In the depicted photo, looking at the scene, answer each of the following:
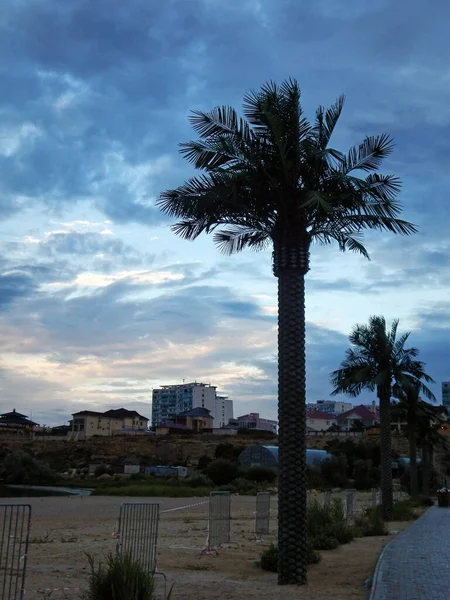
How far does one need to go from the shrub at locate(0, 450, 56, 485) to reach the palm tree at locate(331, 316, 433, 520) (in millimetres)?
45303

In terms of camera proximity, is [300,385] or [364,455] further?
[364,455]

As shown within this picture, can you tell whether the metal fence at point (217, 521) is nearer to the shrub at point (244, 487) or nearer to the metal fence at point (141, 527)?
the metal fence at point (141, 527)

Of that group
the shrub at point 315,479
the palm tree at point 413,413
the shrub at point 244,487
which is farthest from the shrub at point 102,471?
the palm tree at point 413,413

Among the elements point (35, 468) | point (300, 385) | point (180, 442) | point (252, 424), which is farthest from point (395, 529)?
point (252, 424)

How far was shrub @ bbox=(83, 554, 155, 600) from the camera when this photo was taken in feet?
26.6

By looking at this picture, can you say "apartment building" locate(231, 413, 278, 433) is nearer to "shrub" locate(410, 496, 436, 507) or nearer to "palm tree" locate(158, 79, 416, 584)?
"shrub" locate(410, 496, 436, 507)

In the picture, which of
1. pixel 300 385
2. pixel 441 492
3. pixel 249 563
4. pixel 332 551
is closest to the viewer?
pixel 300 385

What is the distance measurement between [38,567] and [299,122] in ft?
31.1

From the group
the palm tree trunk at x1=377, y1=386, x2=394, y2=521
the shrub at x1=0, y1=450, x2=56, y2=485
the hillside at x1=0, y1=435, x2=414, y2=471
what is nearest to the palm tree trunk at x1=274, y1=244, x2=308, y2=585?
the palm tree trunk at x1=377, y1=386, x2=394, y2=521

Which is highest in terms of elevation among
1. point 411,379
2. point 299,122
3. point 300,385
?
point 299,122

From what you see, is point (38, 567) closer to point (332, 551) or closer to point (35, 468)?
point (332, 551)

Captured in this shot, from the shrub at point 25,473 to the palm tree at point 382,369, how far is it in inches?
1784

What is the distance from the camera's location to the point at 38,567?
12.9 metres

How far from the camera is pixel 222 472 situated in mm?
59469
